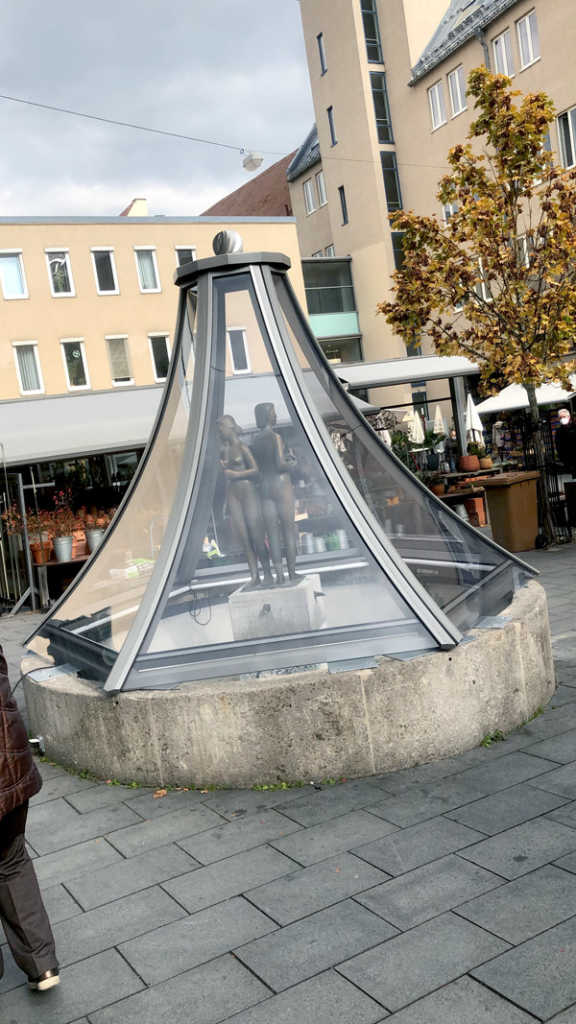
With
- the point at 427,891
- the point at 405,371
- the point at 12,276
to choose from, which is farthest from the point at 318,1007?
the point at 12,276

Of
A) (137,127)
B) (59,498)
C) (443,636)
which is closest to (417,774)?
(443,636)

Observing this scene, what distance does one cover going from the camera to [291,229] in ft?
108

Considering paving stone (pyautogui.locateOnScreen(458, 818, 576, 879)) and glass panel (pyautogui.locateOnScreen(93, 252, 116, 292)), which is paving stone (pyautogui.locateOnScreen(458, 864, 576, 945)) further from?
glass panel (pyautogui.locateOnScreen(93, 252, 116, 292))

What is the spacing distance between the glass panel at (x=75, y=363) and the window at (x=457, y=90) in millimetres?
16260

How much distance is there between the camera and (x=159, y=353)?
104 feet

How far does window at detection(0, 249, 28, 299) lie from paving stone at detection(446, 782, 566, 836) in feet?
87.8

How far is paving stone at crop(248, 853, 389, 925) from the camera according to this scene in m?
3.79

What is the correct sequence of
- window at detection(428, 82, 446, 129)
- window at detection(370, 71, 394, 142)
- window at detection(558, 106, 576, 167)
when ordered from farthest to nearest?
window at detection(370, 71, 394, 142) < window at detection(428, 82, 446, 129) < window at detection(558, 106, 576, 167)

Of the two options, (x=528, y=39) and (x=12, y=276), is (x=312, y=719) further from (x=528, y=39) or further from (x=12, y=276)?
(x=528, y=39)

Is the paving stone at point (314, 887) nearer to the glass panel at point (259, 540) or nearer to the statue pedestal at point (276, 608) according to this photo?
the glass panel at point (259, 540)

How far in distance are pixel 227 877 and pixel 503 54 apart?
103 ft

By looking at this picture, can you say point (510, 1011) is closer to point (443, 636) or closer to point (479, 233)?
point (443, 636)

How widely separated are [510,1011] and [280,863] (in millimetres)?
1500

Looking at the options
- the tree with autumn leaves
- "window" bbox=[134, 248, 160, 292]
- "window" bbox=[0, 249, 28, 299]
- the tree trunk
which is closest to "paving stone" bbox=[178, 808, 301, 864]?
the tree with autumn leaves
